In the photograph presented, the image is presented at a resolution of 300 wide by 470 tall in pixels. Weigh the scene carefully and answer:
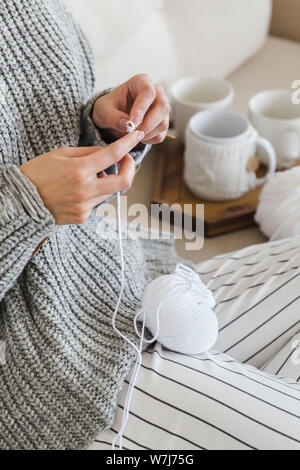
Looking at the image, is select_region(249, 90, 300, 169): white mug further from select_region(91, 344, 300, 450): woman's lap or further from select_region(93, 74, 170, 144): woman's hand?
select_region(91, 344, 300, 450): woman's lap

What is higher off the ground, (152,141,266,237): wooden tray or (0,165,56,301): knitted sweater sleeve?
(0,165,56,301): knitted sweater sleeve

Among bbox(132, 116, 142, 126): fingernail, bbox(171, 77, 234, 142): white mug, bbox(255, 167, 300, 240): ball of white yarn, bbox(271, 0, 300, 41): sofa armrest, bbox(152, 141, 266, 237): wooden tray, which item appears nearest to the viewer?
bbox(132, 116, 142, 126): fingernail

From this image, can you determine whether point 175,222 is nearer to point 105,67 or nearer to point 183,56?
point 105,67

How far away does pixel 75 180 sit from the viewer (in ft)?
1.89

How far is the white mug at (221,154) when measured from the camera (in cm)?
114

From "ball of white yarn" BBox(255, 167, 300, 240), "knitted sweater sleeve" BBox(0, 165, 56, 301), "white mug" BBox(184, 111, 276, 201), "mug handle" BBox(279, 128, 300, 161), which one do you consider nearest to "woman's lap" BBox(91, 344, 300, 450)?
"knitted sweater sleeve" BBox(0, 165, 56, 301)

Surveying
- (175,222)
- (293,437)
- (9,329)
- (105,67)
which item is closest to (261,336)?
(293,437)

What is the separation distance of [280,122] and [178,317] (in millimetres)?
685

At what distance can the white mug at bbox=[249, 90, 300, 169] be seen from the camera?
1.23 metres

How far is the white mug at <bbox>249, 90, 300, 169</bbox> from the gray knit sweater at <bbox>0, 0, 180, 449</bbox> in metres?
0.55

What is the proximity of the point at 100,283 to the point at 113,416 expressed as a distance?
17cm

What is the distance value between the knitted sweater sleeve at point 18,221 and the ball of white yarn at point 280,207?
0.57m

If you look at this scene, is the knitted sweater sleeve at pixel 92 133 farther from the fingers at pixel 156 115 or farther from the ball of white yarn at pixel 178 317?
the ball of white yarn at pixel 178 317

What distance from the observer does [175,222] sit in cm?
118
